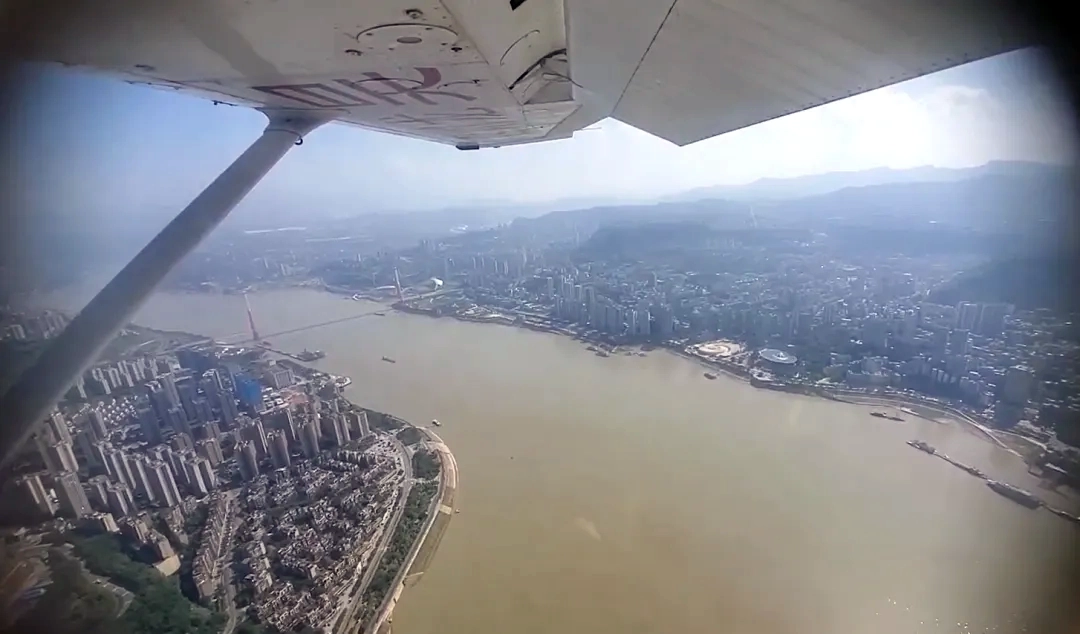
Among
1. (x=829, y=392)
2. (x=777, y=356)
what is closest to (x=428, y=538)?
(x=829, y=392)

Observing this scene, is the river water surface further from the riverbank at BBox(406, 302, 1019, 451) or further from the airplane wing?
the airplane wing

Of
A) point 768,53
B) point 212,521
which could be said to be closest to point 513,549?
point 212,521

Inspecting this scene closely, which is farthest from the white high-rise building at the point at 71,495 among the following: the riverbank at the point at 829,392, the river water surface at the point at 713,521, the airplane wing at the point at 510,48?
the riverbank at the point at 829,392

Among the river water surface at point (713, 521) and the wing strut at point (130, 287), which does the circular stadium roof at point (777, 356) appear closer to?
the river water surface at point (713, 521)

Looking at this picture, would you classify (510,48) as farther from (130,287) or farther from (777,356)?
(777,356)

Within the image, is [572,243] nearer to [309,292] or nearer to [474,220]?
[474,220]

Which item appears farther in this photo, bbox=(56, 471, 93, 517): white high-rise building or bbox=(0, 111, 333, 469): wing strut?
bbox=(56, 471, 93, 517): white high-rise building

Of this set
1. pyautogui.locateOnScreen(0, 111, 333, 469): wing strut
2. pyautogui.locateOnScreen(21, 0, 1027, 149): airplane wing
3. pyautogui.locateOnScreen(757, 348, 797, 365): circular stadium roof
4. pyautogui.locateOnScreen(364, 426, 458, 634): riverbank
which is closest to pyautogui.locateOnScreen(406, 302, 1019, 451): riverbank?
pyautogui.locateOnScreen(757, 348, 797, 365): circular stadium roof
